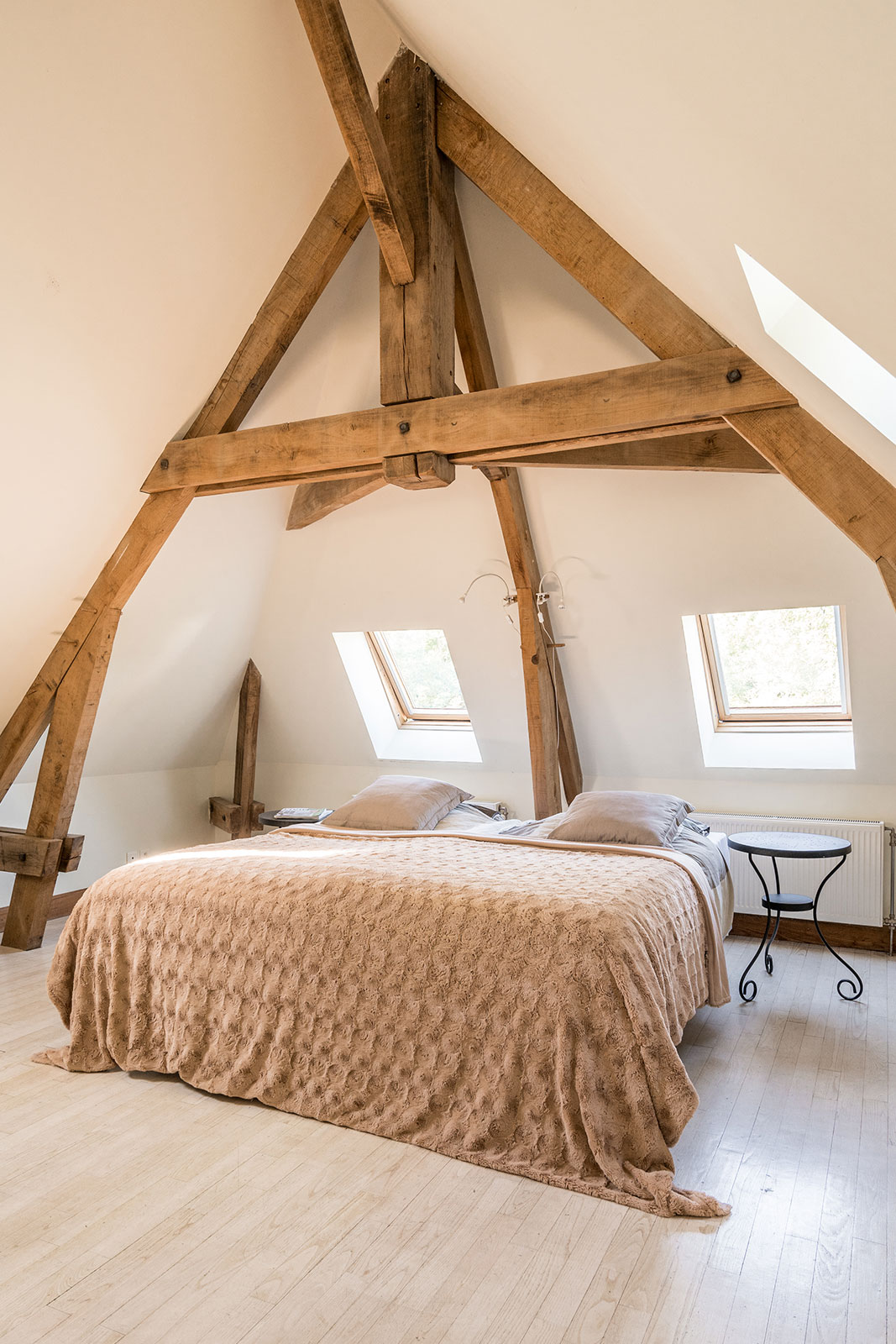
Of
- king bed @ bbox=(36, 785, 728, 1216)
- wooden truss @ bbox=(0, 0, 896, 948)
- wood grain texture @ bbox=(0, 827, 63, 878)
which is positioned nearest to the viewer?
king bed @ bbox=(36, 785, 728, 1216)

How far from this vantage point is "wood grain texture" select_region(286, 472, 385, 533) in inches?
173

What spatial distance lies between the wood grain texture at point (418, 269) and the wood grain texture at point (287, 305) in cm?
29

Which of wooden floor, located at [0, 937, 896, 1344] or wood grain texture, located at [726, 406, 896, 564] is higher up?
wood grain texture, located at [726, 406, 896, 564]

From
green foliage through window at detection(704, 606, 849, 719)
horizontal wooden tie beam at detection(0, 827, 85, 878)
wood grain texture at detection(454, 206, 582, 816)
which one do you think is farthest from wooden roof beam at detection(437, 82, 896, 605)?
horizontal wooden tie beam at detection(0, 827, 85, 878)

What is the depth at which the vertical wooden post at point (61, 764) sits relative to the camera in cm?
424

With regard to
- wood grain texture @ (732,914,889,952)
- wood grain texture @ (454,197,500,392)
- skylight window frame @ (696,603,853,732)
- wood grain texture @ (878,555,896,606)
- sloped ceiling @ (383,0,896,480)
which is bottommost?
wood grain texture @ (732,914,889,952)

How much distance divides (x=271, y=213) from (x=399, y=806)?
2542mm

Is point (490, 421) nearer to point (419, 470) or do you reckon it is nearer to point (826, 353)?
point (419, 470)

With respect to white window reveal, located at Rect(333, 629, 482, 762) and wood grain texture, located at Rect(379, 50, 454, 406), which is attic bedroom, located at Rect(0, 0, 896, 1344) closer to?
wood grain texture, located at Rect(379, 50, 454, 406)

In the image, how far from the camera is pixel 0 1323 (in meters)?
1.79

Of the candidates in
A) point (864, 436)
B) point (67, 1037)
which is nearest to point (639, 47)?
point (864, 436)

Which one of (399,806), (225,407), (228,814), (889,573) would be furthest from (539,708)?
(228,814)

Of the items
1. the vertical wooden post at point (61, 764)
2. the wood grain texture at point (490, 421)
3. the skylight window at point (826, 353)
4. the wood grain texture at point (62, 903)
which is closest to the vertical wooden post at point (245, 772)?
the wood grain texture at point (62, 903)

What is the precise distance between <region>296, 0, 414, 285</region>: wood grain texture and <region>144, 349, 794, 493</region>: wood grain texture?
725 millimetres
